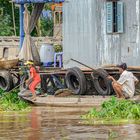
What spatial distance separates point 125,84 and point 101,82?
1.99 m

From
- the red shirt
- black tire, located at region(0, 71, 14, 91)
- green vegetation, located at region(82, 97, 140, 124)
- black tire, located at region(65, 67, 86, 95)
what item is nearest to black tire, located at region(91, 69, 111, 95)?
black tire, located at region(65, 67, 86, 95)

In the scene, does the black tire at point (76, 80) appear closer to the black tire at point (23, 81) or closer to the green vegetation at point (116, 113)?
the black tire at point (23, 81)

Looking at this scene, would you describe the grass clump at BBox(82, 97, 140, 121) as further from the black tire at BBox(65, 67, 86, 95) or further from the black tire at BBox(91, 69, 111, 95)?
the black tire at BBox(65, 67, 86, 95)

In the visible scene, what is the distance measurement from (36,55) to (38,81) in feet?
9.12

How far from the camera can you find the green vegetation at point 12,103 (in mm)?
19031

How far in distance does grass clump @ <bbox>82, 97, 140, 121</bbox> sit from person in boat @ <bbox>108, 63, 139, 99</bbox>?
248 cm

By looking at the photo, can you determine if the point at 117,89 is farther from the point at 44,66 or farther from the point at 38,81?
the point at 44,66


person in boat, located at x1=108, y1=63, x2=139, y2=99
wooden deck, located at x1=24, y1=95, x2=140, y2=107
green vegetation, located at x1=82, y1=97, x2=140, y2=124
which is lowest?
wooden deck, located at x1=24, y1=95, x2=140, y2=107

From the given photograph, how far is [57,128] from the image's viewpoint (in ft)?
45.1

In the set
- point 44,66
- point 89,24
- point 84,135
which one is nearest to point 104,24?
point 89,24

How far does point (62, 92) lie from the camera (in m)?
20.4

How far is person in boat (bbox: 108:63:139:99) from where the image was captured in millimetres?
17938

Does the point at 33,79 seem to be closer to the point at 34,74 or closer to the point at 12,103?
the point at 34,74

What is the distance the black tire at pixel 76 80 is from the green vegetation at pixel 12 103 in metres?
1.66
